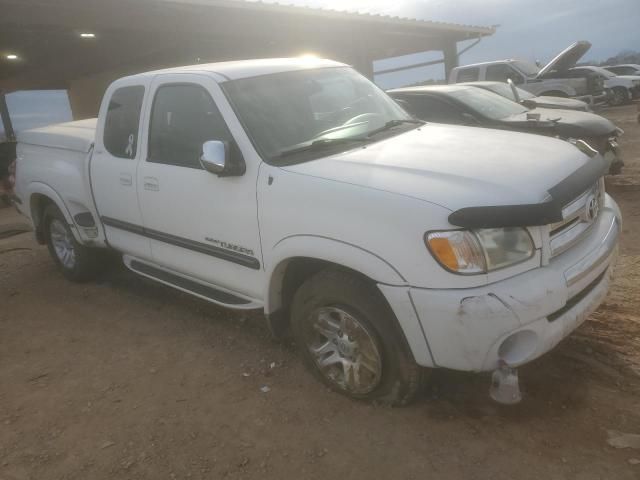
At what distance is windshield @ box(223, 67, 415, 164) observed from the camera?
3285 millimetres

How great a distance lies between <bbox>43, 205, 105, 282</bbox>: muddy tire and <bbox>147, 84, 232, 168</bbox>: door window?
1778 millimetres

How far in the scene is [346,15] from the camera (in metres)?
13.4

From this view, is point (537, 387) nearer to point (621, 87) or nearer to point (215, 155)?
point (215, 155)

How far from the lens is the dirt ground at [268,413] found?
263cm

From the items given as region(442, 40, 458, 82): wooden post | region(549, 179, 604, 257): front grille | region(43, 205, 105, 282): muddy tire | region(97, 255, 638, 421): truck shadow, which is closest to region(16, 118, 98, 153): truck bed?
region(43, 205, 105, 282): muddy tire

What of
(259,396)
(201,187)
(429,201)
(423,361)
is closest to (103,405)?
(259,396)

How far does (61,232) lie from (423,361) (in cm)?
414

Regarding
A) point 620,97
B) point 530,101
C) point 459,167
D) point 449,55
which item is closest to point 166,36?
point 530,101

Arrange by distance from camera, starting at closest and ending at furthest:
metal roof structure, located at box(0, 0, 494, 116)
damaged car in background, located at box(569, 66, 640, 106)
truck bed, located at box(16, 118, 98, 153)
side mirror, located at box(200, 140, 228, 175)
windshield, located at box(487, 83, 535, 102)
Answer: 1. side mirror, located at box(200, 140, 228, 175)
2. truck bed, located at box(16, 118, 98, 153)
3. windshield, located at box(487, 83, 535, 102)
4. metal roof structure, located at box(0, 0, 494, 116)
5. damaged car in background, located at box(569, 66, 640, 106)

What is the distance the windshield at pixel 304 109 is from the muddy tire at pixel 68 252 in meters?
2.61

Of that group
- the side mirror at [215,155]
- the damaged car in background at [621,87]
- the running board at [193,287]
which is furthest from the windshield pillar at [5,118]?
the damaged car in background at [621,87]

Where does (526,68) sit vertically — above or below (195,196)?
below

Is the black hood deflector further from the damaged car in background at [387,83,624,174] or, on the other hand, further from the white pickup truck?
the damaged car in background at [387,83,624,174]

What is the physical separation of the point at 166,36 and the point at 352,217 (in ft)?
40.2
